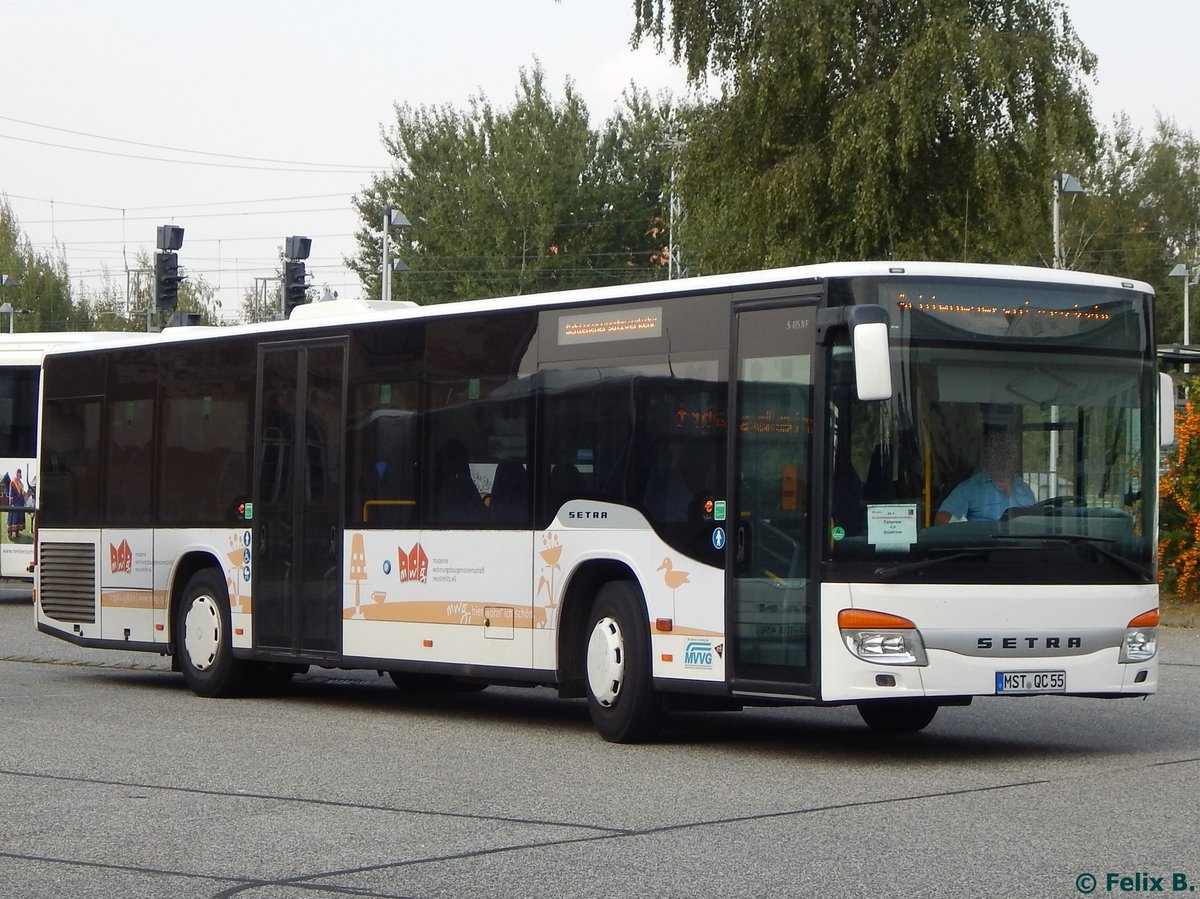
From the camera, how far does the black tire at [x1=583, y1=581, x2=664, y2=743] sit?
12.7 m

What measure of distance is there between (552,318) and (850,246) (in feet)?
57.2

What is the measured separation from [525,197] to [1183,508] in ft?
172

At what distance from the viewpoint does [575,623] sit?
13.5 meters

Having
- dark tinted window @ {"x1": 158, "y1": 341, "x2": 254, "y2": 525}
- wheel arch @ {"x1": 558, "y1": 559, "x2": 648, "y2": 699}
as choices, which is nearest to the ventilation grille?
dark tinted window @ {"x1": 158, "y1": 341, "x2": 254, "y2": 525}

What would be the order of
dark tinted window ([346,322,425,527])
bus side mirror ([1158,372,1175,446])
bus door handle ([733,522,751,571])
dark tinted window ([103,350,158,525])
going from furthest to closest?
dark tinted window ([103,350,158,525])
dark tinted window ([346,322,425,527])
bus side mirror ([1158,372,1175,446])
bus door handle ([733,522,751,571])

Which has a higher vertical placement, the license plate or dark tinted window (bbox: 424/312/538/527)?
dark tinted window (bbox: 424/312/538/527)

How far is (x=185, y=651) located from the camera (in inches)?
685

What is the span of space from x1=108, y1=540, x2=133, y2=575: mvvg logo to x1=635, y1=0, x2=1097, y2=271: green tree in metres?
14.4

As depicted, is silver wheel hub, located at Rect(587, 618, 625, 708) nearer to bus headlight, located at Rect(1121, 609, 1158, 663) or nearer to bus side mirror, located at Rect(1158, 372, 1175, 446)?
bus headlight, located at Rect(1121, 609, 1158, 663)

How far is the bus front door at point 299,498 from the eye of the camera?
15.8 m

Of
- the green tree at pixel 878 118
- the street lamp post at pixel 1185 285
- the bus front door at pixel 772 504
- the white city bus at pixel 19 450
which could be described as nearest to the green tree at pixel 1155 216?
the street lamp post at pixel 1185 285

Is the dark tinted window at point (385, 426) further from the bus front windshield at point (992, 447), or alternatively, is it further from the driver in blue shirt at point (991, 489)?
the driver in blue shirt at point (991, 489)

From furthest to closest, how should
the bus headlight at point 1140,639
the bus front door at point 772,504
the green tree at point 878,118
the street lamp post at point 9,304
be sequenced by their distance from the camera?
the street lamp post at point 9,304 < the green tree at point 878,118 < the bus headlight at point 1140,639 < the bus front door at point 772,504

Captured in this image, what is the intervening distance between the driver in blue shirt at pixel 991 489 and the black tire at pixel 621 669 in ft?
7.33
